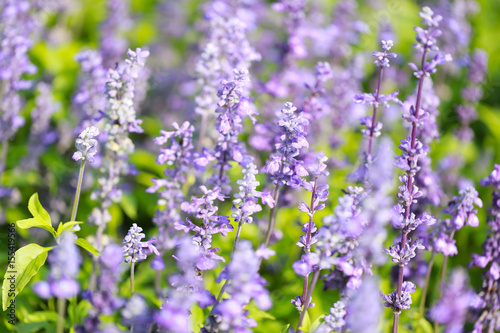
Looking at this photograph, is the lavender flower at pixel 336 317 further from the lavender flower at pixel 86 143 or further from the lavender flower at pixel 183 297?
the lavender flower at pixel 86 143

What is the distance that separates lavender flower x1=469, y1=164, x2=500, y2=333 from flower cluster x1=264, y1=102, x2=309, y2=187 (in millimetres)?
1769

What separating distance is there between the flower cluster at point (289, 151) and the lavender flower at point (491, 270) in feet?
5.80

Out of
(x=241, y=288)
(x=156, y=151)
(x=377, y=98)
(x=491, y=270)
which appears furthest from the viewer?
(x=156, y=151)

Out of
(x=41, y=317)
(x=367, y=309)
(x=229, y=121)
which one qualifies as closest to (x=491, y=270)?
(x=367, y=309)

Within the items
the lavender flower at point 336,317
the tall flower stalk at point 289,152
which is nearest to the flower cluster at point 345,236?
the lavender flower at point 336,317

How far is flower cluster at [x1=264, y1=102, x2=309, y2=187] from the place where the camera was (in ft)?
12.6

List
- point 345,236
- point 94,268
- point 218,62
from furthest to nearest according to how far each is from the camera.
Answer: point 218,62
point 94,268
point 345,236

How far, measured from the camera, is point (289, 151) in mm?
3961

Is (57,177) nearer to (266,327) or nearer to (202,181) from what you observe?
(202,181)

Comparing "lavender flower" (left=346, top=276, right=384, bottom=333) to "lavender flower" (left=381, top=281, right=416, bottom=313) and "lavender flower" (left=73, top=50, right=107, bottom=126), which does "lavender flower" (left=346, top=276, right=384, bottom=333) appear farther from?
"lavender flower" (left=73, top=50, right=107, bottom=126)

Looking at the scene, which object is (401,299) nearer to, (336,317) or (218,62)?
(336,317)

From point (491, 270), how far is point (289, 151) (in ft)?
7.08

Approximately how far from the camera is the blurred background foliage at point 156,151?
17.7ft

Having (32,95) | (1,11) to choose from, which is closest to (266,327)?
(1,11)
